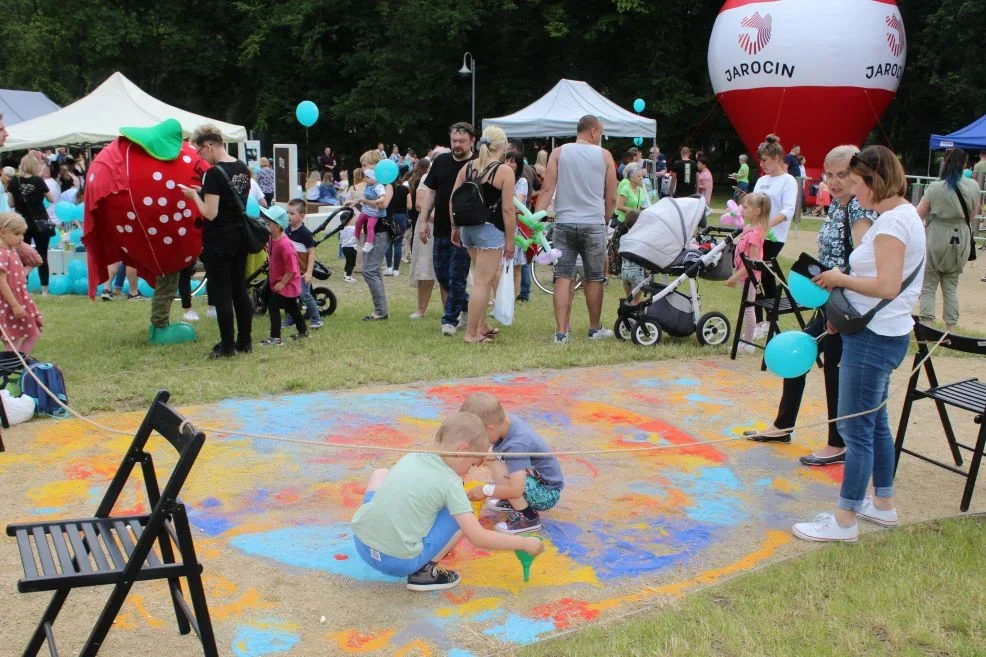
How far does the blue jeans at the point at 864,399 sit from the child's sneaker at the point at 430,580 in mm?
1971

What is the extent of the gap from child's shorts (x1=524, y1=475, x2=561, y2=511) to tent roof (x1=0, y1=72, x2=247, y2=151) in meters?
16.5

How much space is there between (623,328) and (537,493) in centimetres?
462

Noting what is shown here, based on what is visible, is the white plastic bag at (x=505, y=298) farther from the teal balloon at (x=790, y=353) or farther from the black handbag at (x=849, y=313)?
the black handbag at (x=849, y=313)

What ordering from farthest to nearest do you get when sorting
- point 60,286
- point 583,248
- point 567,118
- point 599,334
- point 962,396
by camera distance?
point 567,118, point 60,286, point 599,334, point 583,248, point 962,396

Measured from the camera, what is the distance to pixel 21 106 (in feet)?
98.2

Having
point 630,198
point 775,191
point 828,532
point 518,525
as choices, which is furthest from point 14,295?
point 630,198

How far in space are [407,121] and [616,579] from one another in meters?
33.4

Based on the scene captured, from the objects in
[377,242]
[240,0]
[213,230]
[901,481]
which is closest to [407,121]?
[240,0]

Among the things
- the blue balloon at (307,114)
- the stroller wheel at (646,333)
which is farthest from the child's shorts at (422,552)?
the blue balloon at (307,114)

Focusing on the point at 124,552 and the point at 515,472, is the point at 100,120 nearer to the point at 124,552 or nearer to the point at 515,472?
the point at 515,472

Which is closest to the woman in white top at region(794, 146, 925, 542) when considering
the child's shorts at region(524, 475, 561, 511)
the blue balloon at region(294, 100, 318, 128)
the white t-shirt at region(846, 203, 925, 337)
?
the white t-shirt at region(846, 203, 925, 337)

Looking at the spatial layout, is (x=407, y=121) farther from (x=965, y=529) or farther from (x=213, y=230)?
(x=965, y=529)

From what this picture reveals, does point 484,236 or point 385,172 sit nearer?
point 484,236

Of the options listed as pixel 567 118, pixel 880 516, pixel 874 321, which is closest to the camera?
pixel 874 321
